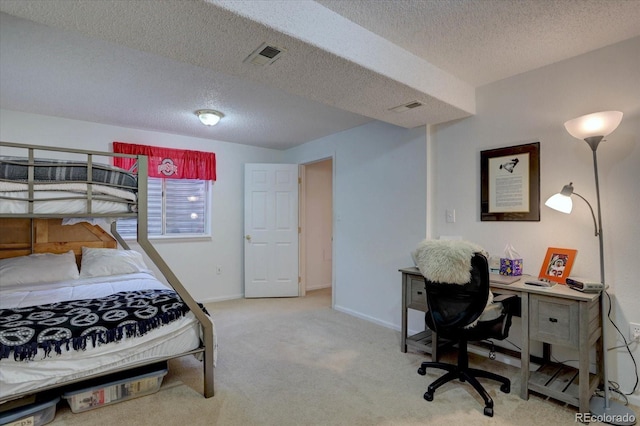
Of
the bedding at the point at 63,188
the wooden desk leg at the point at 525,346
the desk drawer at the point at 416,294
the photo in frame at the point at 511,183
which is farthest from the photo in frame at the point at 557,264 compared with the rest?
the bedding at the point at 63,188

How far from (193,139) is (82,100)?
1497mm

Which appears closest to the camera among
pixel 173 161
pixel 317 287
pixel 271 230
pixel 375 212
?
pixel 375 212

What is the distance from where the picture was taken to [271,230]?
5008 mm

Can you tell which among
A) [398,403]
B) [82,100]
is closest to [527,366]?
[398,403]

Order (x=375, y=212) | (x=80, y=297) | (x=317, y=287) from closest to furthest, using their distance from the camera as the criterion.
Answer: (x=80, y=297)
(x=375, y=212)
(x=317, y=287)

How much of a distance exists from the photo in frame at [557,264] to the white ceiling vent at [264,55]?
2367 millimetres

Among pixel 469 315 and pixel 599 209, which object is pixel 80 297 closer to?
pixel 469 315

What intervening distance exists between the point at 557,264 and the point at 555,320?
0.54 meters

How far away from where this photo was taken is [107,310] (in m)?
2.18

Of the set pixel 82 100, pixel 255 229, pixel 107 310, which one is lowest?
pixel 107 310

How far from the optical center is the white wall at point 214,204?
3.82 m

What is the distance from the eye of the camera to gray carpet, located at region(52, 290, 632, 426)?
6.47ft

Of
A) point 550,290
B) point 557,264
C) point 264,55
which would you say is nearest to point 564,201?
point 557,264

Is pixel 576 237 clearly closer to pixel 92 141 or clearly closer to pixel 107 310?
pixel 107 310
